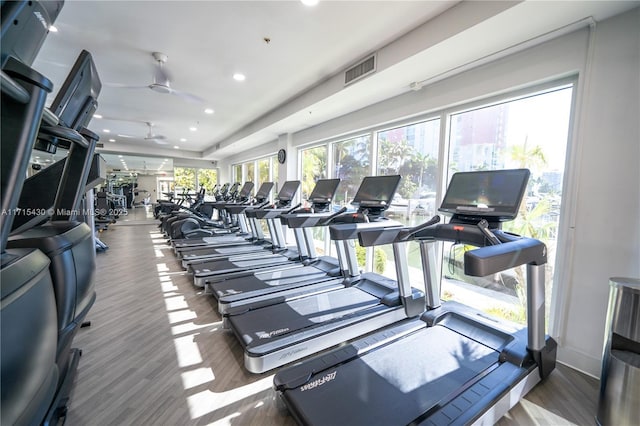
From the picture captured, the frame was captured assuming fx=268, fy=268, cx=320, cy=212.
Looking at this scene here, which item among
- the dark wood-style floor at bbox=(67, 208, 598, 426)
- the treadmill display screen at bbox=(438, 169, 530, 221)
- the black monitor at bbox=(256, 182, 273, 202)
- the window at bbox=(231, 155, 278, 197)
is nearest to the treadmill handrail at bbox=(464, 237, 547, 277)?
the treadmill display screen at bbox=(438, 169, 530, 221)

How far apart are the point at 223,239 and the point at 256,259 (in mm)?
Result: 1950

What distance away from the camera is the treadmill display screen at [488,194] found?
1.87 m

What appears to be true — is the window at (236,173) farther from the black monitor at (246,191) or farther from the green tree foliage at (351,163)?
the green tree foliage at (351,163)

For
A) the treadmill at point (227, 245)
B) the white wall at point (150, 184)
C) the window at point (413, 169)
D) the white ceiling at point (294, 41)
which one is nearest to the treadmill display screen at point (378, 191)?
the window at point (413, 169)

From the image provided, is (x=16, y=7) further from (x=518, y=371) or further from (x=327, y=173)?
(x=327, y=173)

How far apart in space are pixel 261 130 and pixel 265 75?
95.2 inches

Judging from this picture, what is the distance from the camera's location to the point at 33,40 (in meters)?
0.92

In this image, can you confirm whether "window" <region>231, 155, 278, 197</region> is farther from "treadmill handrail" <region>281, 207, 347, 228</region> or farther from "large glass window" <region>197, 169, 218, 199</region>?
"treadmill handrail" <region>281, 207, 347, 228</region>

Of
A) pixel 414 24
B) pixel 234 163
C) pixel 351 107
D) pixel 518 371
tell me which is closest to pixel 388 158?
pixel 351 107

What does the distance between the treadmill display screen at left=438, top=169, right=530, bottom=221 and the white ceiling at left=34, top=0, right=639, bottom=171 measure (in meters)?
1.23

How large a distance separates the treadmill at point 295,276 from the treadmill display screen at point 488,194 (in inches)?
A: 53.6

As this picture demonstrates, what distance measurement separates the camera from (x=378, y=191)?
10.2ft

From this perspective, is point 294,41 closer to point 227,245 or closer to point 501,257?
point 501,257

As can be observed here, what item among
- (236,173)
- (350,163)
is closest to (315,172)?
(350,163)
